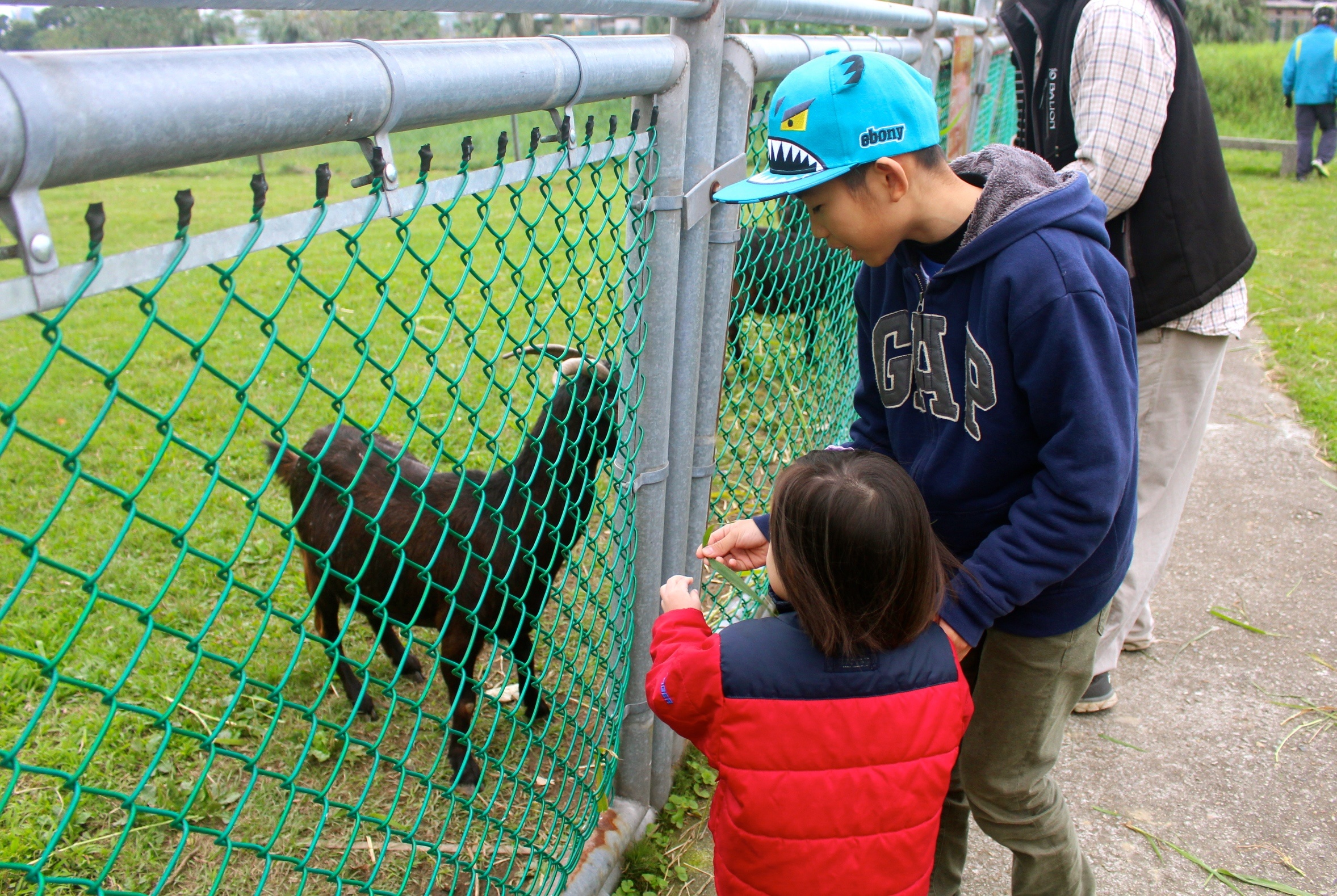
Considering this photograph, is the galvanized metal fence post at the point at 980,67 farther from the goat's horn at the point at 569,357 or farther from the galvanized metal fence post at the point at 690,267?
the galvanized metal fence post at the point at 690,267

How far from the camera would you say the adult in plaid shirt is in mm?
2699

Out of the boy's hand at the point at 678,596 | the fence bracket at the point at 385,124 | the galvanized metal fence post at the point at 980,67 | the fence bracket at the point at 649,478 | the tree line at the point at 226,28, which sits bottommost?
the tree line at the point at 226,28

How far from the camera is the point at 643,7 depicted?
1.85m

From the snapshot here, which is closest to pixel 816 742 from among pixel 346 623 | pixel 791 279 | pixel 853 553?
pixel 853 553

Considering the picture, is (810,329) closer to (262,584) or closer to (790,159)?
(790,159)

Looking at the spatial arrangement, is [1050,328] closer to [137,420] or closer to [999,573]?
[999,573]

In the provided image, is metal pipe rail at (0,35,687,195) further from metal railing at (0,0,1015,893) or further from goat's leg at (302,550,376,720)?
goat's leg at (302,550,376,720)

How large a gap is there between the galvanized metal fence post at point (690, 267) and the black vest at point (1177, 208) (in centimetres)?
141

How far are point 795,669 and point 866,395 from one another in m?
0.89

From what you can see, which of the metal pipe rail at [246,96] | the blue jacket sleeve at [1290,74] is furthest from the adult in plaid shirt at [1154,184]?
the blue jacket sleeve at [1290,74]

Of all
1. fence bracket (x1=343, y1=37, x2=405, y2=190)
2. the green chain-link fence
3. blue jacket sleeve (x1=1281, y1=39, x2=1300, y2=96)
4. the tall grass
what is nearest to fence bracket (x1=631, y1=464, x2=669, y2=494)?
the green chain-link fence

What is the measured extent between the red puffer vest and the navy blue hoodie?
0.72 feet

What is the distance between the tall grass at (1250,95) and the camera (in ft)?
59.8

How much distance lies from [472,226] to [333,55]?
10.1m
